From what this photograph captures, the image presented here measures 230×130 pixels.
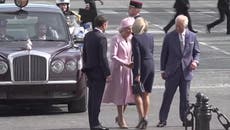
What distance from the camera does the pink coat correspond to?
1134 centimetres

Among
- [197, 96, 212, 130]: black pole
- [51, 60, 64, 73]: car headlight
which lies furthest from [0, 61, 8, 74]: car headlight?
[197, 96, 212, 130]: black pole

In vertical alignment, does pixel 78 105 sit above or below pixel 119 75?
below

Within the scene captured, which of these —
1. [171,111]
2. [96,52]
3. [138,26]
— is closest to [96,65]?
[96,52]

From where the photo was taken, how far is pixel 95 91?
425 inches

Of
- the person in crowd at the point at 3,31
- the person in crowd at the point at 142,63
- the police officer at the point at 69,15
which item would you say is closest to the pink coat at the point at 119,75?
the person in crowd at the point at 142,63

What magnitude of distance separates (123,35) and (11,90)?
2059 mm

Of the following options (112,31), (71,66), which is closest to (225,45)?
(112,31)

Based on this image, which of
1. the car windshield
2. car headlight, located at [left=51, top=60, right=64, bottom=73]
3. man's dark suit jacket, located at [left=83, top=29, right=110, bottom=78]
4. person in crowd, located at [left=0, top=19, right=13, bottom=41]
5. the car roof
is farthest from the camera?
the car roof

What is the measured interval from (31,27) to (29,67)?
53.9 inches

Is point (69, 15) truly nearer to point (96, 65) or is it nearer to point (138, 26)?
point (138, 26)

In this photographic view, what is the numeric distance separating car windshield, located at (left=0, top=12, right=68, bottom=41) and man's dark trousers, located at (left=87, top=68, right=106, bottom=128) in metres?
2.58

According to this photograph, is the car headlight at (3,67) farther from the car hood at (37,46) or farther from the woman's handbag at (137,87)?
the woman's handbag at (137,87)

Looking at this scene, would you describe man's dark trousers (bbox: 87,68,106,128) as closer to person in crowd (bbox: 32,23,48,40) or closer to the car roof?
person in crowd (bbox: 32,23,48,40)

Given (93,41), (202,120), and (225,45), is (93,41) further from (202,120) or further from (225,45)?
(225,45)
